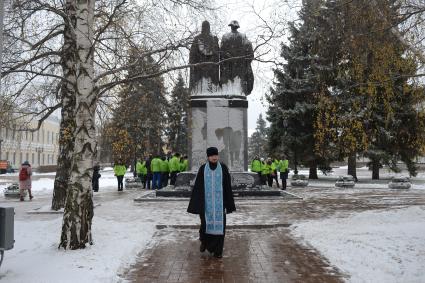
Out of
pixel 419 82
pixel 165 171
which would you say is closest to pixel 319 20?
pixel 419 82

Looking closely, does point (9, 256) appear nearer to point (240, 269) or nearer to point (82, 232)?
point (82, 232)

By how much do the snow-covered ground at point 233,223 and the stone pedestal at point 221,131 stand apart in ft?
19.8

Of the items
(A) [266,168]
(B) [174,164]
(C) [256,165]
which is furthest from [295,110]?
(B) [174,164]

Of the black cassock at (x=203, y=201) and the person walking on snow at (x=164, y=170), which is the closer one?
the black cassock at (x=203, y=201)

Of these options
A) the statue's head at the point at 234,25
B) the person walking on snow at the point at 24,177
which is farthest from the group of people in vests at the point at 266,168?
the person walking on snow at the point at 24,177

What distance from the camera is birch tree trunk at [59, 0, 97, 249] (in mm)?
7855

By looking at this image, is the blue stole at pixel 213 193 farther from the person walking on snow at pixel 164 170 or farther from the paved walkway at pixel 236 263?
the person walking on snow at pixel 164 170

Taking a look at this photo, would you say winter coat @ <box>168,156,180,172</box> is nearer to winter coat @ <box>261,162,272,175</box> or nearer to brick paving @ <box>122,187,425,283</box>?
winter coat @ <box>261,162,272,175</box>

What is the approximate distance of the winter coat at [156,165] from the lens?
75.6ft

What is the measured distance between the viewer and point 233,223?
11.4m

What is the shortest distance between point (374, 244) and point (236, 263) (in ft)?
8.22

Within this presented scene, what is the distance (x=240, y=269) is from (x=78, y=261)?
2.32m

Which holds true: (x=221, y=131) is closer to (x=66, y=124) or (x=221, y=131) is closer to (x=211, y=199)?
(x=66, y=124)

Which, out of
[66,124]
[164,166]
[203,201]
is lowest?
[203,201]
